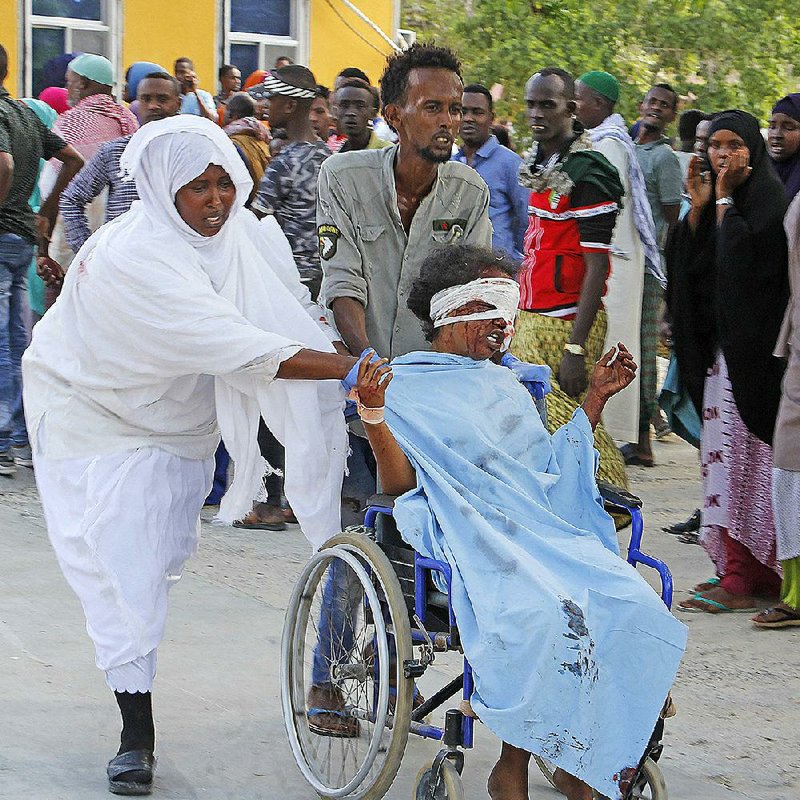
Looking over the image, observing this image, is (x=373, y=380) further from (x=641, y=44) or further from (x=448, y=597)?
(x=641, y=44)

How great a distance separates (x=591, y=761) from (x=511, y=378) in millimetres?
1191

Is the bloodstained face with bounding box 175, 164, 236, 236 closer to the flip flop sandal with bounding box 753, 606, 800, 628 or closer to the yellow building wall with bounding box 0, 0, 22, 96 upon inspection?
the flip flop sandal with bounding box 753, 606, 800, 628

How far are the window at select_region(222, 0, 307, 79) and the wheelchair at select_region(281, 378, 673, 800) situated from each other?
12.2 m

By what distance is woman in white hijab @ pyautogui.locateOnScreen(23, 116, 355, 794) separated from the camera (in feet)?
13.0

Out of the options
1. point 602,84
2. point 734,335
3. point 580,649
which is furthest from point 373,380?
point 602,84

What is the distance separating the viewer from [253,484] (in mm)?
4297

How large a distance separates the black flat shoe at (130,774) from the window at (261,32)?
492 inches

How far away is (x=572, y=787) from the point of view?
3.87m

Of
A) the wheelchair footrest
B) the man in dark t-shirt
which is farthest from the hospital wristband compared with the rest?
the man in dark t-shirt

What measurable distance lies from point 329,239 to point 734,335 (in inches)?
84.5

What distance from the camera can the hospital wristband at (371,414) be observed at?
3.78m

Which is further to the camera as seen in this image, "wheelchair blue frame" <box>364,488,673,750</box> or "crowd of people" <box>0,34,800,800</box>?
"crowd of people" <box>0,34,800,800</box>

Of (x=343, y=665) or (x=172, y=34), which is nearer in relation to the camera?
Result: (x=343, y=665)

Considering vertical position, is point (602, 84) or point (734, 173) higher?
point (602, 84)
